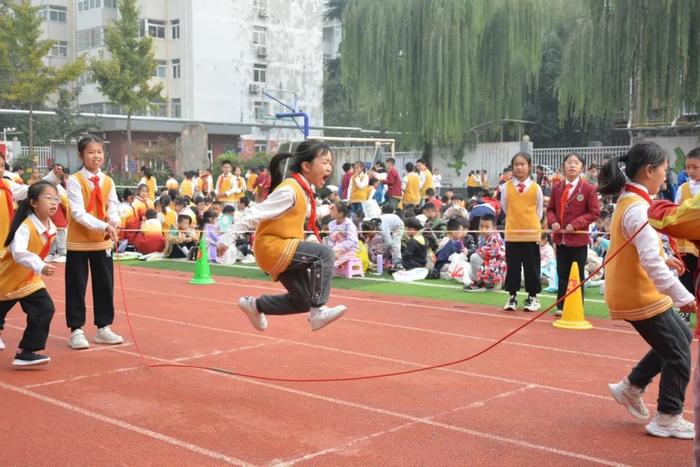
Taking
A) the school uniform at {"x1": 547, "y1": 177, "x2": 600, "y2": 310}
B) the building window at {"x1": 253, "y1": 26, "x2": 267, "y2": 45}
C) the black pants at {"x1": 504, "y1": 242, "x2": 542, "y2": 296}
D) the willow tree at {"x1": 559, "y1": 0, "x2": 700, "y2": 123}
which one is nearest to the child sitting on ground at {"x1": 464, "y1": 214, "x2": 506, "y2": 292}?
the black pants at {"x1": 504, "y1": 242, "x2": 542, "y2": 296}

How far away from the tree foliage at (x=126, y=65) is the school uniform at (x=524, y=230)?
29.9m

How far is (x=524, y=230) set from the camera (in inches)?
387

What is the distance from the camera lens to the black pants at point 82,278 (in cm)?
759

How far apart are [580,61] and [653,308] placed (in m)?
18.6

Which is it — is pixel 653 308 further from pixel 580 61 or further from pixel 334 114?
pixel 334 114

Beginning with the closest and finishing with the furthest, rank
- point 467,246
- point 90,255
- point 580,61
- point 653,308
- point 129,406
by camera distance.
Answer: point 653,308, point 129,406, point 90,255, point 467,246, point 580,61

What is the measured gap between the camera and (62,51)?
49719mm

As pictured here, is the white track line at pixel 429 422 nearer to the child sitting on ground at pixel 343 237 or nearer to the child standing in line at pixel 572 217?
the child standing in line at pixel 572 217

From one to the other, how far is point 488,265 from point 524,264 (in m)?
1.79

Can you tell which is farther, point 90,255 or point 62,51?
point 62,51

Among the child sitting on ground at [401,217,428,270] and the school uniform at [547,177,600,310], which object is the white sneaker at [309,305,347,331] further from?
the child sitting on ground at [401,217,428,270]

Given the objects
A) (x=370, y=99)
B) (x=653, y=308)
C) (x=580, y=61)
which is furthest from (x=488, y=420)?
(x=370, y=99)

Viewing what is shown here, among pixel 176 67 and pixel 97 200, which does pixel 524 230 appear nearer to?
pixel 97 200

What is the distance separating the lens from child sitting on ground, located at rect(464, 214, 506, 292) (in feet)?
38.6
